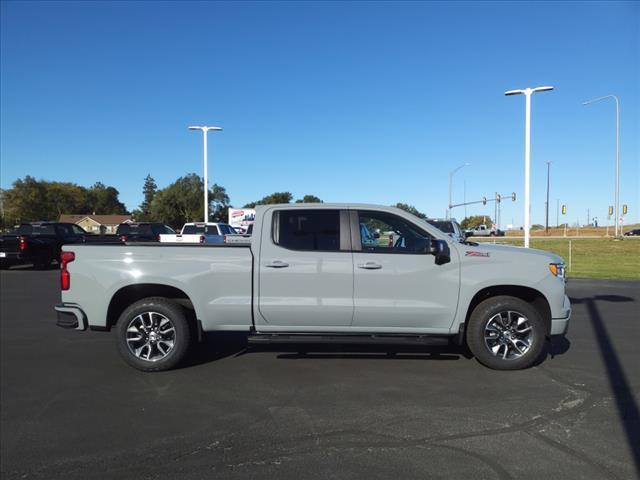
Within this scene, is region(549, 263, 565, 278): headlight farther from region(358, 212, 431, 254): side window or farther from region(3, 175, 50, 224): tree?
region(3, 175, 50, 224): tree

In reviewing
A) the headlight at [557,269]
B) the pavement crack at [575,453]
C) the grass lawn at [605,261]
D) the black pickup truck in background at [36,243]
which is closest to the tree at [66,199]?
the black pickup truck in background at [36,243]

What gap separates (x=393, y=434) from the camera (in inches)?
152

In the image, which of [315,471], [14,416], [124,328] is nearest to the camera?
[315,471]

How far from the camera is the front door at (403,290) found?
5.31 meters

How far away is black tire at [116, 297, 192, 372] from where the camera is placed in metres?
5.41

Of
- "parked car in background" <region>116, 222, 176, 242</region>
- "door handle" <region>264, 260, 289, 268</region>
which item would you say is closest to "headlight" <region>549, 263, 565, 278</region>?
"door handle" <region>264, 260, 289, 268</region>

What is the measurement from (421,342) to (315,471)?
2.38 m

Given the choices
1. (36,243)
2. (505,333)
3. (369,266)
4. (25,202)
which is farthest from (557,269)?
(25,202)

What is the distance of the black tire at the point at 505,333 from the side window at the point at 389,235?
990 millimetres

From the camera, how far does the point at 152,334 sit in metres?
Result: 5.46

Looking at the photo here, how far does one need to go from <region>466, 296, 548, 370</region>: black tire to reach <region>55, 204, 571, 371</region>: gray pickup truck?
0.01 meters

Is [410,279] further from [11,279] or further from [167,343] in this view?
[11,279]

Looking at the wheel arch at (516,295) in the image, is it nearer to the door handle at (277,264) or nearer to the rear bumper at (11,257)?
the door handle at (277,264)

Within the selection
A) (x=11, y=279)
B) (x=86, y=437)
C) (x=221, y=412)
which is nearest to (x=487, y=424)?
(x=221, y=412)
